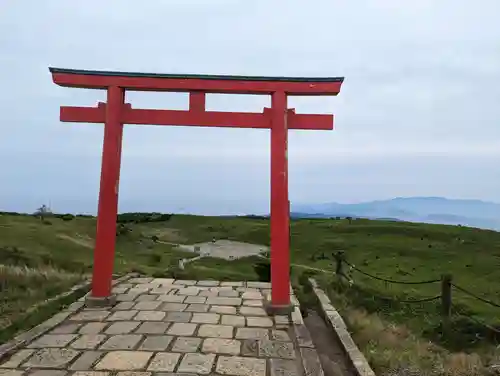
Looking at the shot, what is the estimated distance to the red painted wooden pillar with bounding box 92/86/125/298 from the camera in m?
7.16

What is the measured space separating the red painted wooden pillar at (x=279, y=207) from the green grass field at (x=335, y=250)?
300 cm

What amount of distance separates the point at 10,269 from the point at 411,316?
9.25m

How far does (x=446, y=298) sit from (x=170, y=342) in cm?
636

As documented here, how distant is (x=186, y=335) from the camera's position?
5.59m

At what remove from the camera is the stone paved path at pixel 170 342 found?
4.49m

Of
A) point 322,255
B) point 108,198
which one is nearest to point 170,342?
point 108,198

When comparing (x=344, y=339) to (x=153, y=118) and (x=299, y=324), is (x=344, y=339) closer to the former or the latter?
(x=299, y=324)

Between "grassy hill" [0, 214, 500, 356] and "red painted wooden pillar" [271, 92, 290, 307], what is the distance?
3.21 meters

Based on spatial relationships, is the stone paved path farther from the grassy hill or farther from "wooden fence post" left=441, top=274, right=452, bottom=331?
"wooden fence post" left=441, top=274, right=452, bottom=331

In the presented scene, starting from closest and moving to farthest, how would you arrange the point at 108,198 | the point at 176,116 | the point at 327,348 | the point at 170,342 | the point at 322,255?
the point at 170,342
the point at 327,348
the point at 108,198
the point at 176,116
the point at 322,255

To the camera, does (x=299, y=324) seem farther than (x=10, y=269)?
No

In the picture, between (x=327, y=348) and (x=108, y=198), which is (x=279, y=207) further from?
(x=108, y=198)

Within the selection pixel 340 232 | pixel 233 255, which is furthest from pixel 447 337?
pixel 340 232

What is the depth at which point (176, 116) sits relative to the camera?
7.38m
